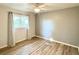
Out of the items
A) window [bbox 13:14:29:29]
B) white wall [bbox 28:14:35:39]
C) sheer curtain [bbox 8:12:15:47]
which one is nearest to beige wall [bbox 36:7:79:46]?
white wall [bbox 28:14:35:39]

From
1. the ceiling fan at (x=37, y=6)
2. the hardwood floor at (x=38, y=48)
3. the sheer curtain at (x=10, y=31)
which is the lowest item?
the hardwood floor at (x=38, y=48)

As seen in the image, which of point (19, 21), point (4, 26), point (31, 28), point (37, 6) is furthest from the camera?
point (31, 28)

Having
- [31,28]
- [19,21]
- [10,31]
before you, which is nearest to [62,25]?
[31,28]

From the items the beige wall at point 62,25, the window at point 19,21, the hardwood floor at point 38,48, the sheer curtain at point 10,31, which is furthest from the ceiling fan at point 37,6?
the hardwood floor at point 38,48

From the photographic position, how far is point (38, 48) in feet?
6.17

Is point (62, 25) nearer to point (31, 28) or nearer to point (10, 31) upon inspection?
point (31, 28)

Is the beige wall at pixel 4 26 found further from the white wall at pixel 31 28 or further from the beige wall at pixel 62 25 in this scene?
the beige wall at pixel 62 25

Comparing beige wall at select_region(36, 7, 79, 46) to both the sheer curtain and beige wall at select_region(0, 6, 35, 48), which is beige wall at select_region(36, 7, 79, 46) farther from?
the sheer curtain

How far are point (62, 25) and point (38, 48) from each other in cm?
70

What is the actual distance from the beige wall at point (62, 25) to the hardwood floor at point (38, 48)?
142 mm

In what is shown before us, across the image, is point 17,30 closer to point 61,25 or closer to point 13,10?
point 13,10

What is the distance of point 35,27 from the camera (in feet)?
6.77

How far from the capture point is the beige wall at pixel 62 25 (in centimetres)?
189

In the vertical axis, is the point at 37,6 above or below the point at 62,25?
above
